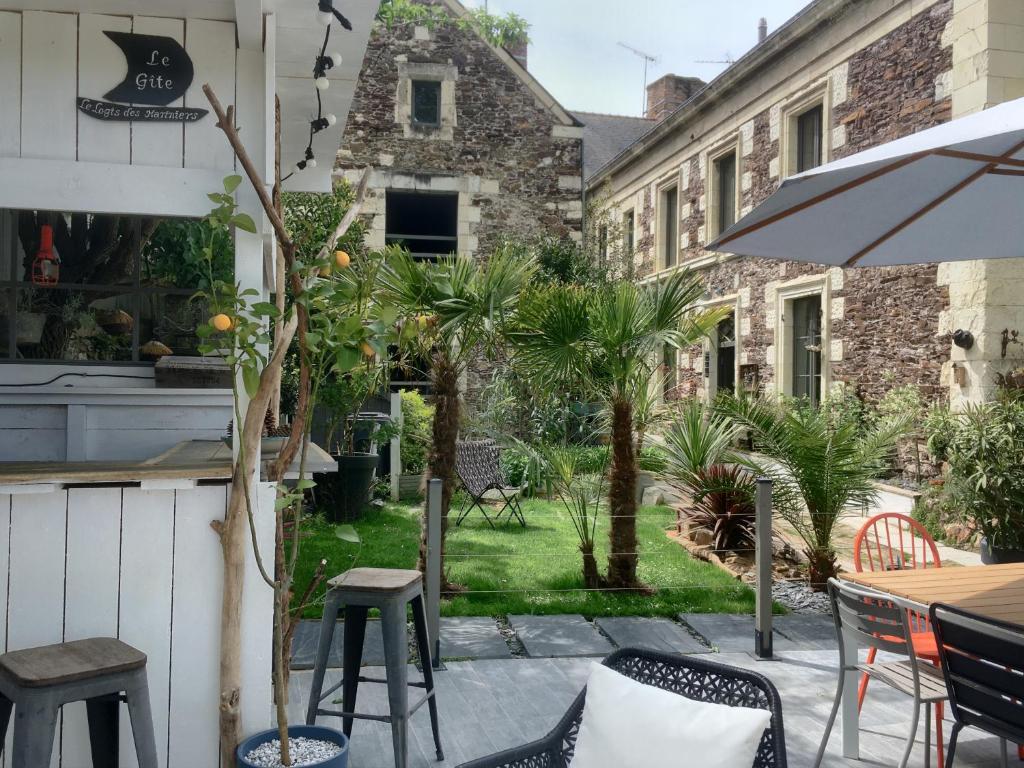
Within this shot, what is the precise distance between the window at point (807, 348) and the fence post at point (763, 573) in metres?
6.93

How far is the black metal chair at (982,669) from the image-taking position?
9.04ft

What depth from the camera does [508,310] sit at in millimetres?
6191

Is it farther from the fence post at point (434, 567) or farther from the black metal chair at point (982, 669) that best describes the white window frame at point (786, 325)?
the black metal chair at point (982, 669)

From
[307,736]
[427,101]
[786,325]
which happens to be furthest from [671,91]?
[307,736]

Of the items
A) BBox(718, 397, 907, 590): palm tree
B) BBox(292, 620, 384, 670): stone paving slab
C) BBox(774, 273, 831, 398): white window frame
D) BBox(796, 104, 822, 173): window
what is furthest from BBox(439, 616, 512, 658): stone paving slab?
BBox(796, 104, 822, 173): window

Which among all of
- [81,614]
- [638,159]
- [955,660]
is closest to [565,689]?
[955,660]

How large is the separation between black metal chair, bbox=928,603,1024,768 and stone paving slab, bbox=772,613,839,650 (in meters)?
2.41

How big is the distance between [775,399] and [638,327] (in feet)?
22.5

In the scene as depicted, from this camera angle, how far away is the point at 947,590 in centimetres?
372

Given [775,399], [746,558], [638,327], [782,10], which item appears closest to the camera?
[638,327]

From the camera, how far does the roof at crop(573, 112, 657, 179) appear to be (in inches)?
978

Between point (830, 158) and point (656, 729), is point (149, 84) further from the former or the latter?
point (830, 158)

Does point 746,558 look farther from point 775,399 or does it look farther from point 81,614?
point 81,614

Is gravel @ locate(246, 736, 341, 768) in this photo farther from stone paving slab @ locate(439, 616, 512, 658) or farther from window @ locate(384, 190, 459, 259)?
window @ locate(384, 190, 459, 259)
